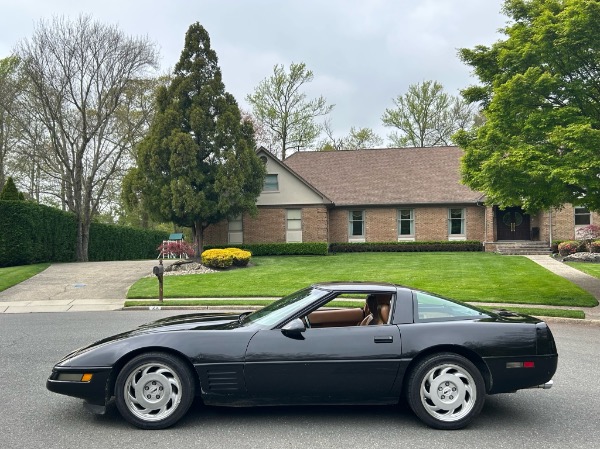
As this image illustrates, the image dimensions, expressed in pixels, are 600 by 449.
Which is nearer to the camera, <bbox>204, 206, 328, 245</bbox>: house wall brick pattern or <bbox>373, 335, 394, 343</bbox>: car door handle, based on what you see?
<bbox>373, 335, 394, 343</bbox>: car door handle

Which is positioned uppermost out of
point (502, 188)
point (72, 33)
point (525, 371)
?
point (72, 33)

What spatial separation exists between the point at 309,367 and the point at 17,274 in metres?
19.2

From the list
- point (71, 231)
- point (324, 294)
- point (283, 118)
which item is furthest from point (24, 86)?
point (324, 294)

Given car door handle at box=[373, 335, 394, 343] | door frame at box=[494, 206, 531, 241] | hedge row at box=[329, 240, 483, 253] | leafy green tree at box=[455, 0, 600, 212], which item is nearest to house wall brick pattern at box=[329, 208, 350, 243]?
hedge row at box=[329, 240, 483, 253]

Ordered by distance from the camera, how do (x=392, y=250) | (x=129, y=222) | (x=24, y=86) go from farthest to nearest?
(x=129, y=222) < (x=392, y=250) < (x=24, y=86)

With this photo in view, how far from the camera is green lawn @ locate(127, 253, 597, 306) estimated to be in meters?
15.3

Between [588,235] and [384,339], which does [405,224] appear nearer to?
[588,235]

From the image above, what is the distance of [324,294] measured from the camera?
5.16m

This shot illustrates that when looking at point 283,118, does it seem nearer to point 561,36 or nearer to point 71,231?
point 71,231

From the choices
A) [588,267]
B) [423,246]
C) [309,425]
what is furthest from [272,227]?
[309,425]

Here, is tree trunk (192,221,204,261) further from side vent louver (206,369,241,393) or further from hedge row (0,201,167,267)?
side vent louver (206,369,241,393)

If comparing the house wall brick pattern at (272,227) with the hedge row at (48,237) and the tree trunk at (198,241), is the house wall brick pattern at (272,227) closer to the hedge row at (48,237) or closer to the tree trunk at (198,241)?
the tree trunk at (198,241)

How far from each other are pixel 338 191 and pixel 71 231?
51.8ft

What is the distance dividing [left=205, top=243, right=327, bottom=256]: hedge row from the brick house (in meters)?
1.83
